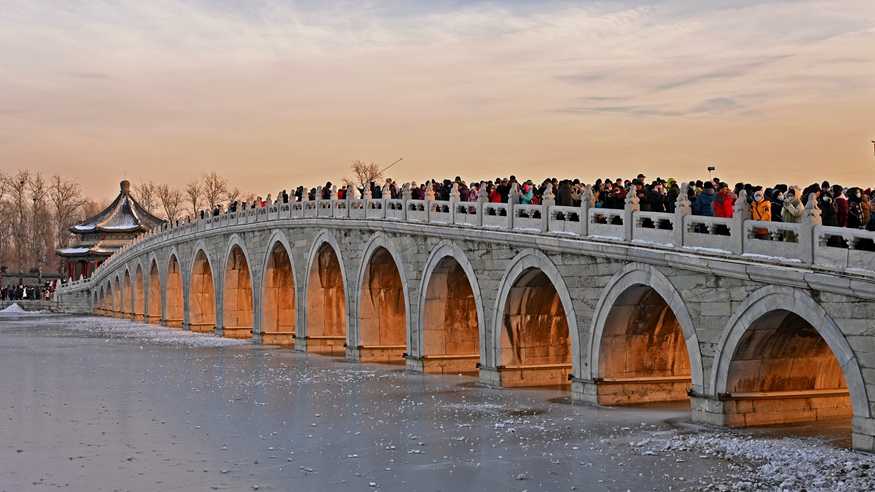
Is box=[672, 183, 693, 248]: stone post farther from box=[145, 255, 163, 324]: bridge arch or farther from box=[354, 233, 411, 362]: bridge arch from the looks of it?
box=[145, 255, 163, 324]: bridge arch

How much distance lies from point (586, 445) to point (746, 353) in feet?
9.68

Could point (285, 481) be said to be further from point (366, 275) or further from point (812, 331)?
point (366, 275)

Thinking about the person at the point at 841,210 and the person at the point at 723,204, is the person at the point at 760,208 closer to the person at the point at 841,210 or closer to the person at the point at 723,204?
the person at the point at 723,204

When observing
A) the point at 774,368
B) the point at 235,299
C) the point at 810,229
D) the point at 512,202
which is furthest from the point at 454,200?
the point at 235,299

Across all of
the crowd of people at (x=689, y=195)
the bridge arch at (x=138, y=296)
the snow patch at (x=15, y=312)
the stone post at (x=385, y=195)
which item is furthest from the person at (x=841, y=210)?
the snow patch at (x=15, y=312)

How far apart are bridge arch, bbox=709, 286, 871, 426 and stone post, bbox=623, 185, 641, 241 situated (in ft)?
9.99

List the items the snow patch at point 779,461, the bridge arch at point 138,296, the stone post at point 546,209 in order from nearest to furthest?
1. the snow patch at point 779,461
2. the stone post at point 546,209
3. the bridge arch at point 138,296

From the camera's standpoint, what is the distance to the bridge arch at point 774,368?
1722 cm

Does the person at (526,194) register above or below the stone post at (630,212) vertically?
above

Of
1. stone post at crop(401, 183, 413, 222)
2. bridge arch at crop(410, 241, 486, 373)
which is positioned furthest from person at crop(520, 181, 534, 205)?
stone post at crop(401, 183, 413, 222)

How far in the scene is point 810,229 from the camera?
1598 cm

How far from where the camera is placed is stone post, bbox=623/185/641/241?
20094 millimetres

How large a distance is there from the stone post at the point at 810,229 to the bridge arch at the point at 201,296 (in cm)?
3693

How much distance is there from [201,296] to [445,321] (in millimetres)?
24246
